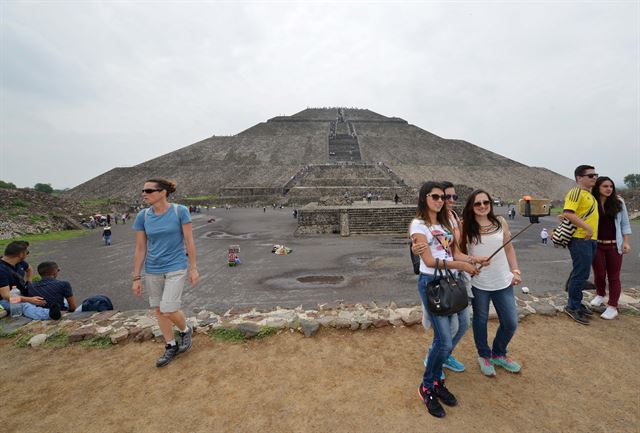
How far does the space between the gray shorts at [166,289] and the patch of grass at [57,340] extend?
5.70 feet

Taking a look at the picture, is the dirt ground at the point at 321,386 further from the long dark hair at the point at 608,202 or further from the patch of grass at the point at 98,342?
the long dark hair at the point at 608,202

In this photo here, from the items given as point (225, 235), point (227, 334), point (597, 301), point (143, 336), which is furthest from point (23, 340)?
point (225, 235)

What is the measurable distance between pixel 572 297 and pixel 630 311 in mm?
945

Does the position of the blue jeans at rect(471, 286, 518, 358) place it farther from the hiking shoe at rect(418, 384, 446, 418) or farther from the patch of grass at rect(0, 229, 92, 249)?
the patch of grass at rect(0, 229, 92, 249)

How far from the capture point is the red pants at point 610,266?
3.67 metres

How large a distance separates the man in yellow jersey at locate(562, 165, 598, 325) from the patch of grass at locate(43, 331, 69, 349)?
642 centimetres

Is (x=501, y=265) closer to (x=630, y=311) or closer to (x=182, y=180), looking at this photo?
(x=630, y=311)

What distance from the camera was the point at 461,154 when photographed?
55.9 m

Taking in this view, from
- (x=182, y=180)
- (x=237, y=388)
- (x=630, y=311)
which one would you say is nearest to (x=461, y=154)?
(x=182, y=180)

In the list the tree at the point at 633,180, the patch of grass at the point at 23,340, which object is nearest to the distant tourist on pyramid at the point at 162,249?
the patch of grass at the point at 23,340

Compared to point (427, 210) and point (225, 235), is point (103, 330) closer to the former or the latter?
point (427, 210)

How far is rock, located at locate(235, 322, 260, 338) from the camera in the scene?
11.9 ft

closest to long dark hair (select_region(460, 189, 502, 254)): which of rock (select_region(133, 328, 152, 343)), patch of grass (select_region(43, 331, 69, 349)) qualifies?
rock (select_region(133, 328, 152, 343))

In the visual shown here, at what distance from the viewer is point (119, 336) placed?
3.59 metres
